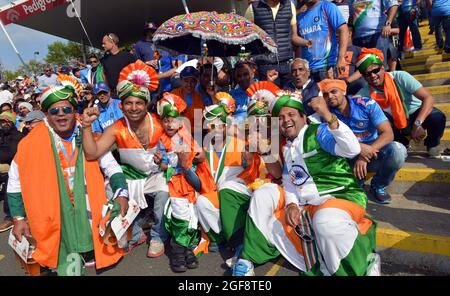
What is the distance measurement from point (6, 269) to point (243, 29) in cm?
355

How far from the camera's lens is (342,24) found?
4289mm

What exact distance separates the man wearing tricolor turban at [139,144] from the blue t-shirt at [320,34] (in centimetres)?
230

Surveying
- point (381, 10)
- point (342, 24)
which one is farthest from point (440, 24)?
point (342, 24)

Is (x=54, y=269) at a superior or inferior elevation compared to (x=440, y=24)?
inferior

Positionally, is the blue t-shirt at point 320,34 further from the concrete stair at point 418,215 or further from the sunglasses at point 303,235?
the sunglasses at point 303,235

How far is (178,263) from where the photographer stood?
9.61 ft

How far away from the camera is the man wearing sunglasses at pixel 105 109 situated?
182 inches

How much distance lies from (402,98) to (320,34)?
152 cm

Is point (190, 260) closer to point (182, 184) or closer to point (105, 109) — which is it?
point (182, 184)

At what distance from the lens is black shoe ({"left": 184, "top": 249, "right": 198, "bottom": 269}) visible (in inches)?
117

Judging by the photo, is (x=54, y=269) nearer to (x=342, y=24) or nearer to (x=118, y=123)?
(x=118, y=123)

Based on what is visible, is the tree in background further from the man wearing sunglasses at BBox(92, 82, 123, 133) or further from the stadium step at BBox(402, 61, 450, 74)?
the stadium step at BBox(402, 61, 450, 74)

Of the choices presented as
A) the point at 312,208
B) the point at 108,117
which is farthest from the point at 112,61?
the point at 312,208

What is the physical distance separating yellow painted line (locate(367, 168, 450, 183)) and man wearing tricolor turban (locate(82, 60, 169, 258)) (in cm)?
252
